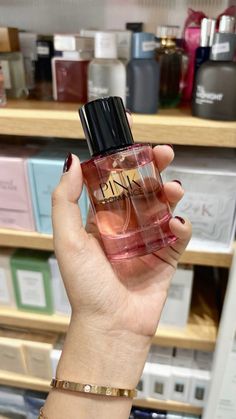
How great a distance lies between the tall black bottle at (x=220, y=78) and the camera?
1.66 feet

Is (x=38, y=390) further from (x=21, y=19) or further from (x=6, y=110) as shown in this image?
(x=21, y=19)

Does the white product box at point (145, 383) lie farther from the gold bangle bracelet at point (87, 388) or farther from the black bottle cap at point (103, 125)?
the black bottle cap at point (103, 125)

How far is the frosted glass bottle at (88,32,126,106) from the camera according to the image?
21.5 inches

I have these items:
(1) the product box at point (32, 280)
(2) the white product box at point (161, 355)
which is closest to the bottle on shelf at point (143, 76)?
(1) the product box at point (32, 280)

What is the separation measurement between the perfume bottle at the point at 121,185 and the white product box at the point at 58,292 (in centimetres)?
30

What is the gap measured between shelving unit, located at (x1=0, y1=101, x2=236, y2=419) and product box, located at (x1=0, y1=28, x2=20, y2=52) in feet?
0.31

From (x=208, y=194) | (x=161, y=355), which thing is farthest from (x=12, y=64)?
(x=161, y=355)

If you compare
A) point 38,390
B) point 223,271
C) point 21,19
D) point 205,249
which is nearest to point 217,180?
point 205,249

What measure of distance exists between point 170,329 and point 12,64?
0.58 m

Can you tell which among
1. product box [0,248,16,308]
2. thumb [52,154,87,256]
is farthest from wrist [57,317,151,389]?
product box [0,248,16,308]

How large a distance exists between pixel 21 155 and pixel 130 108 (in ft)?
0.64

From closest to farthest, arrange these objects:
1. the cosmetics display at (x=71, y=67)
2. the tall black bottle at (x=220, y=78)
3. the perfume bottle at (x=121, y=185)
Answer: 1. the perfume bottle at (x=121, y=185)
2. the tall black bottle at (x=220, y=78)
3. the cosmetics display at (x=71, y=67)

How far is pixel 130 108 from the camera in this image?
1.87 feet

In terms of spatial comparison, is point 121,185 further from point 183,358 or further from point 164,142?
point 183,358
